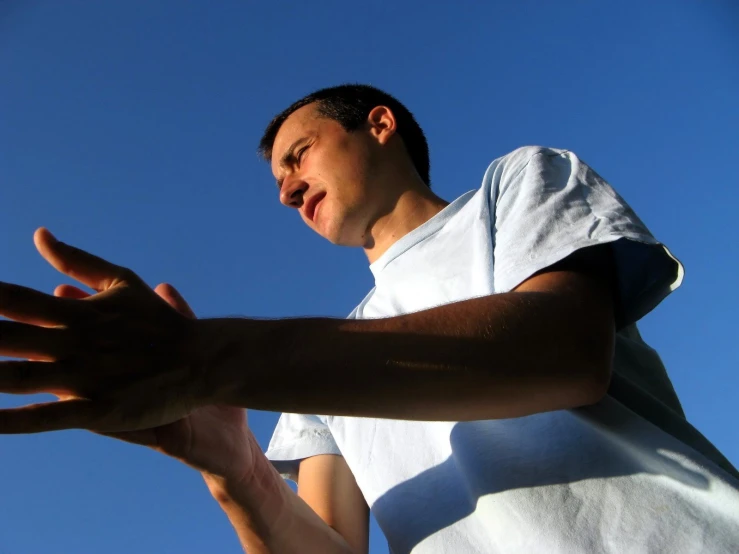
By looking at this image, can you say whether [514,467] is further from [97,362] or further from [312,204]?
[312,204]

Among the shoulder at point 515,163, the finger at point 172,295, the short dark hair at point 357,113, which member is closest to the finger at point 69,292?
the finger at point 172,295

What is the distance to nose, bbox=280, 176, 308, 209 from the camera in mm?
2703

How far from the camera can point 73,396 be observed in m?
1.03

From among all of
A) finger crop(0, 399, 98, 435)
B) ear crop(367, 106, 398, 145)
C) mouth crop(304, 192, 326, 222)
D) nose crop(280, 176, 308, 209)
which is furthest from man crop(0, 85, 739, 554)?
ear crop(367, 106, 398, 145)

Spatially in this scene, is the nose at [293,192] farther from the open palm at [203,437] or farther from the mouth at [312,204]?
the open palm at [203,437]

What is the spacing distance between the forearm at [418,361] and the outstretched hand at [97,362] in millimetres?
67

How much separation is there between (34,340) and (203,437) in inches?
29.9

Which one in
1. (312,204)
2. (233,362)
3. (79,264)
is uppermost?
(312,204)

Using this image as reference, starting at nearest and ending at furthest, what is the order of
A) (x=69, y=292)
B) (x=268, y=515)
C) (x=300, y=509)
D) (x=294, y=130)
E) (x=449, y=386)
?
(x=449, y=386)
(x=69, y=292)
(x=268, y=515)
(x=300, y=509)
(x=294, y=130)

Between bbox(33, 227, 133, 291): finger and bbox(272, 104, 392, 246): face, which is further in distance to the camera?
bbox(272, 104, 392, 246): face

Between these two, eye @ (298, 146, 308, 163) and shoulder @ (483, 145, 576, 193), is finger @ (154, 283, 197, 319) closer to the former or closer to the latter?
shoulder @ (483, 145, 576, 193)

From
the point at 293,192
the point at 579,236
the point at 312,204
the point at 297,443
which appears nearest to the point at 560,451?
the point at 579,236

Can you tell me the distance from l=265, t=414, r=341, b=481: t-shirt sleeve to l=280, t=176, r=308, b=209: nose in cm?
87

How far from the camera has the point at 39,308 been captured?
104 cm
